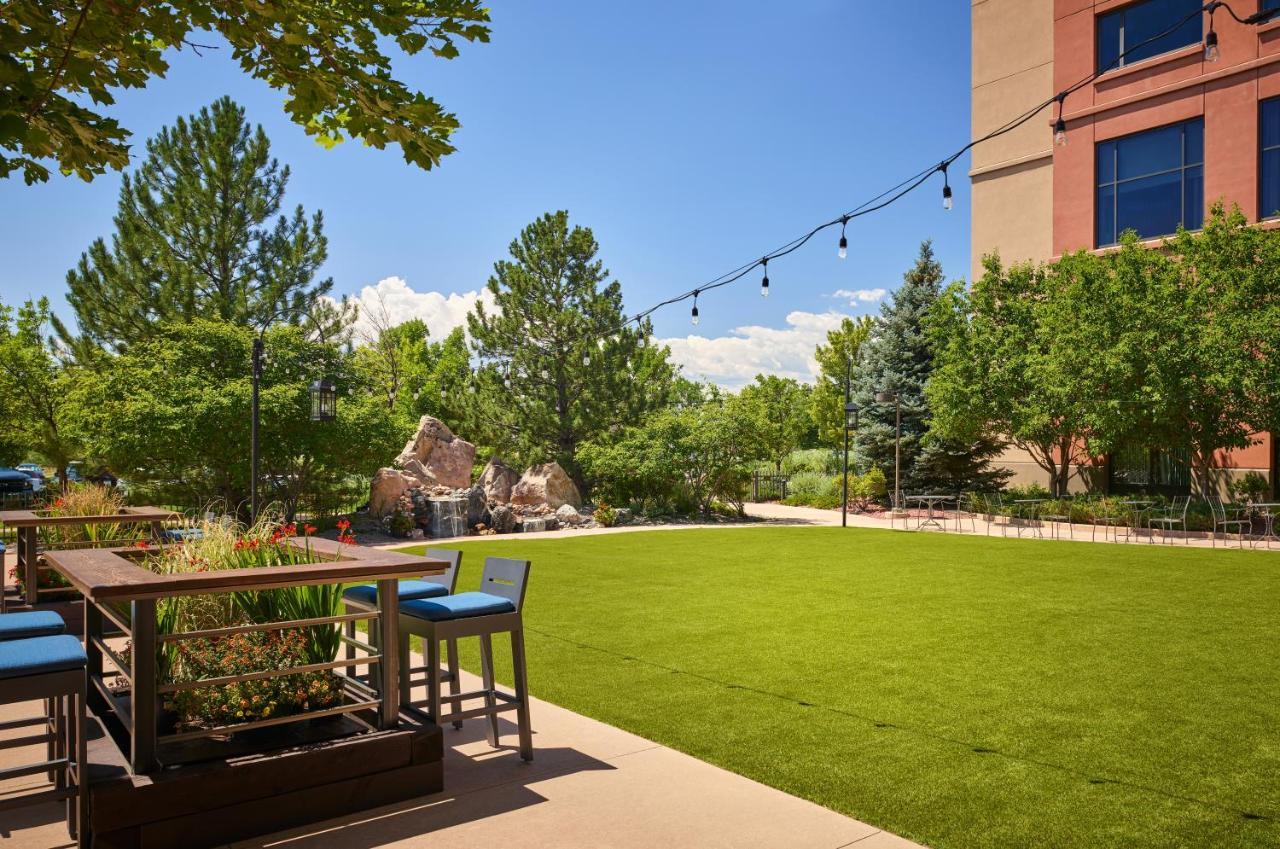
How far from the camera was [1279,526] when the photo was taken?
16188mm

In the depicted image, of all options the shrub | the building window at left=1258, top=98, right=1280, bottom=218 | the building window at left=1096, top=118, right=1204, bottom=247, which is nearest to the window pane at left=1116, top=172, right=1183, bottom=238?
the building window at left=1096, top=118, right=1204, bottom=247

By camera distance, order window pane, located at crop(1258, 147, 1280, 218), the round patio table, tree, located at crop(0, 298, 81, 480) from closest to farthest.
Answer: the round patio table, window pane, located at crop(1258, 147, 1280, 218), tree, located at crop(0, 298, 81, 480)

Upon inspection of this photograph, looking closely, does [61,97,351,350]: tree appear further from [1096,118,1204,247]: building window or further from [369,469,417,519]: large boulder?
[1096,118,1204,247]: building window

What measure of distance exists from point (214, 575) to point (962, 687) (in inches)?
171

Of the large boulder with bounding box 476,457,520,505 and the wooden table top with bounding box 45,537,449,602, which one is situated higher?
the wooden table top with bounding box 45,537,449,602

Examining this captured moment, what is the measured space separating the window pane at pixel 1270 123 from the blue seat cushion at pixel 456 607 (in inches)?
866

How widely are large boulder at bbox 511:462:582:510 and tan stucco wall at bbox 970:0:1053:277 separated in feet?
46.2

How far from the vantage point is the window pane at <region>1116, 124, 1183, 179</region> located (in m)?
20.3

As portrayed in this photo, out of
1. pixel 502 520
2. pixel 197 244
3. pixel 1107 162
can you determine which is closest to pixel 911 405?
pixel 1107 162

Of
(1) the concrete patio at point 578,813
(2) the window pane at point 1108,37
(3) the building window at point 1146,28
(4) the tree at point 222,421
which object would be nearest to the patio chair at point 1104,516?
(3) the building window at point 1146,28

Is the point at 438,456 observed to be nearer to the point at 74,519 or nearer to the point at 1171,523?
the point at 74,519

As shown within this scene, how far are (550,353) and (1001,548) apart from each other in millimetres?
13993

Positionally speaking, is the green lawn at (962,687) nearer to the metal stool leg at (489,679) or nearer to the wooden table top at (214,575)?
the metal stool leg at (489,679)

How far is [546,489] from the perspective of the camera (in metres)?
21.2
